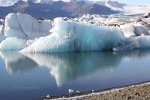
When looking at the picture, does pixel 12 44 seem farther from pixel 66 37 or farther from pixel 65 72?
pixel 65 72

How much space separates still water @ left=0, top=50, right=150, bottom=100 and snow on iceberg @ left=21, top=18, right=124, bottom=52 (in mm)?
724

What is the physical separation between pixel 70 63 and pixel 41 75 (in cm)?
503

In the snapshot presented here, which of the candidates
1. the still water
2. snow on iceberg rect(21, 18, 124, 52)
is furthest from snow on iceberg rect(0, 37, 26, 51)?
the still water

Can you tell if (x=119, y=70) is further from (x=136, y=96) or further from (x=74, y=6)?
(x=74, y=6)

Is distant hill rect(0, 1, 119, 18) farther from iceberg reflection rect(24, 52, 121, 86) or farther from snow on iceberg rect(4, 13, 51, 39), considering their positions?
iceberg reflection rect(24, 52, 121, 86)

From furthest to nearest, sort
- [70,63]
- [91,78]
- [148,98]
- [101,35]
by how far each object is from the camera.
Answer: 1. [101,35]
2. [70,63]
3. [91,78]
4. [148,98]

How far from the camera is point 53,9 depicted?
119812mm

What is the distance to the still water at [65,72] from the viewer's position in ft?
49.3

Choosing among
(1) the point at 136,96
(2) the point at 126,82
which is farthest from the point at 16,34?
(1) the point at 136,96

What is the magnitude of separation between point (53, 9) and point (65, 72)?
10126 centimetres

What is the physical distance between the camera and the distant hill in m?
111

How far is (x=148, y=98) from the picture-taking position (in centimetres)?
1108

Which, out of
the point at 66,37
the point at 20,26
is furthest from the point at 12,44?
the point at 66,37

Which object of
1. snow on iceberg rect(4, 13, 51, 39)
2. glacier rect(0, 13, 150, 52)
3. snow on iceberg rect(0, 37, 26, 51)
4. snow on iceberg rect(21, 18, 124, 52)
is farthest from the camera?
snow on iceberg rect(4, 13, 51, 39)
